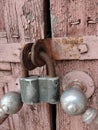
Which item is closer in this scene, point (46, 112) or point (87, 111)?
point (87, 111)

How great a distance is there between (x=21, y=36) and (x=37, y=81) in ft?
0.47

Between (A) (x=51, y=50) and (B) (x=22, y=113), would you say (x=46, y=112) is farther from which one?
(A) (x=51, y=50)

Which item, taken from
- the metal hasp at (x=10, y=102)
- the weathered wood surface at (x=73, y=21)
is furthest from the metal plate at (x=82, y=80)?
the metal hasp at (x=10, y=102)

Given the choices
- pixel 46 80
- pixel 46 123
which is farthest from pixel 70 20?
pixel 46 123

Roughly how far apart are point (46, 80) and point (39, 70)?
9 cm

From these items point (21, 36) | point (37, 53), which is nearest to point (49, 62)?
point (37, 53)

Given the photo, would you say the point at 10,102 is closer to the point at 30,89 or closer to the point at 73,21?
the point at 30,89

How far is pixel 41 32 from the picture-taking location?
527 mm

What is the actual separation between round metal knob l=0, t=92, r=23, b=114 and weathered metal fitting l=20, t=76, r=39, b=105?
0.13 ft

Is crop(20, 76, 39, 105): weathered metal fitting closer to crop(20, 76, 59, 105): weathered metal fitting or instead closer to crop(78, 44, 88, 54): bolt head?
crop(20, 76, 59, 105): weathered metal fitting

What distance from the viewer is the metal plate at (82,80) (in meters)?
0.52

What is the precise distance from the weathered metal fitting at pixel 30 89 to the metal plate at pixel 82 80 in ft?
0.30

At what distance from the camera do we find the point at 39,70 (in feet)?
1.82

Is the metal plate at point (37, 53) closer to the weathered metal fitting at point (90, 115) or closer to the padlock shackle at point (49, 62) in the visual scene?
the padlock shackle at point (49, 62)
